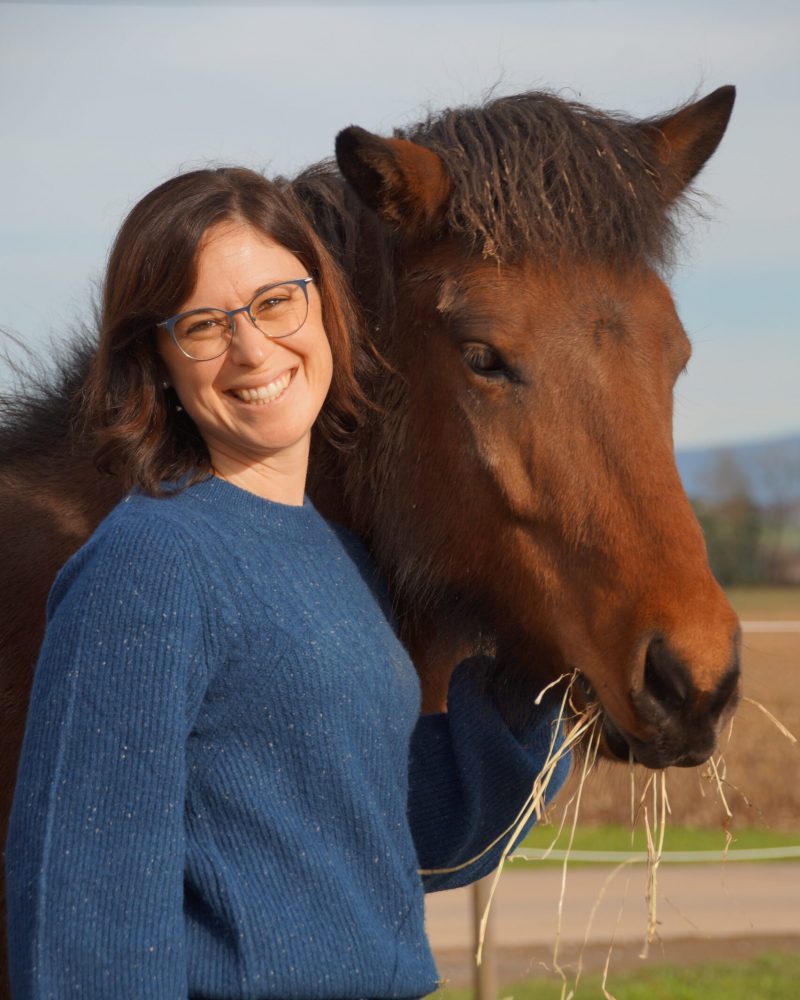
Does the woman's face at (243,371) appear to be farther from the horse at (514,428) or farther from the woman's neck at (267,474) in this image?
the horse at (514,428)

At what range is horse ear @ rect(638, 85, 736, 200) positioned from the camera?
2.83 m

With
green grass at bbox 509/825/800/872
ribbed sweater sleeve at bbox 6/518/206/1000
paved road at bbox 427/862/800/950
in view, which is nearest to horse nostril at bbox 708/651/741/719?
ribbed sweater sleeve at bbox 6/518/206/1000

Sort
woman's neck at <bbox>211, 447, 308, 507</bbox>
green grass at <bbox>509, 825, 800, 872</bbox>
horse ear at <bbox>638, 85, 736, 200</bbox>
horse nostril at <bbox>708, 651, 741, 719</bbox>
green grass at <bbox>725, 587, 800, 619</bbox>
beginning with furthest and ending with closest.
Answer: green grass at <bbox>725, 587, 800, 619</bbox> < green grass at <bbox>509, 825, 800, 872</bbox> < horse ear at <bbox>638, 85, 736, 200</bbox> < woman's neck at <bbox>211, 447, 308, 507</bbox> < horse nostril at <bbox>708, 651, 741, 719</bbox>

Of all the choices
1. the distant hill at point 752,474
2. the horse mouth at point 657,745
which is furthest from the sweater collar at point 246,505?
the distant hill at point 752,474

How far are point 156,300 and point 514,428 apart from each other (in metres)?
0.77

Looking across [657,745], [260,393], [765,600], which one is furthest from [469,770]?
[765,600]

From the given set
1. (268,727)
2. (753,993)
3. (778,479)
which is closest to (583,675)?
(268,727)

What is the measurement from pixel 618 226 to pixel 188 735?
4.70 ft

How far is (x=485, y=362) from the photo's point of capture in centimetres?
247

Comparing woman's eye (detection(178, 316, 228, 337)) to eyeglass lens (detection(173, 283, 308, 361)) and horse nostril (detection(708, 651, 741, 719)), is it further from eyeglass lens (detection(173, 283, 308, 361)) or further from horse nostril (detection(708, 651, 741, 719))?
horse nostril (detection(708, 651, 741, 719))

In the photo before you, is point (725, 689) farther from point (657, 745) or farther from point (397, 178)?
point (397, 178)

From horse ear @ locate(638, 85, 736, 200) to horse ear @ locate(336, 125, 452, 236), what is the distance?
22.6 inches

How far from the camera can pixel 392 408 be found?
2.65 meters

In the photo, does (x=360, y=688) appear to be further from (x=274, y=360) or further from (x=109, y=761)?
(x=274, y=360)
